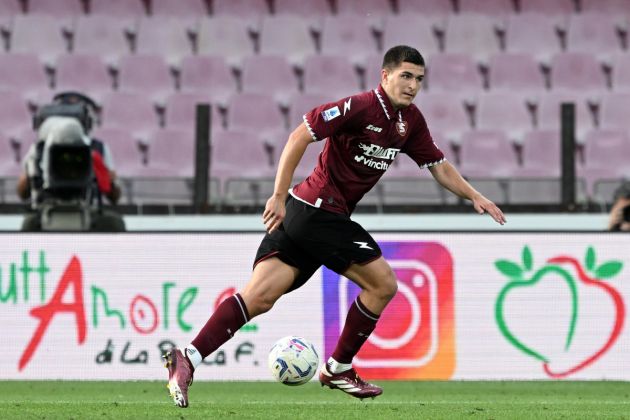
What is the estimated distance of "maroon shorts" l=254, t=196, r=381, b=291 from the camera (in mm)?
5672

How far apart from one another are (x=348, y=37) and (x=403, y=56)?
8219 millimetres

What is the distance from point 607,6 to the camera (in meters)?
14.2

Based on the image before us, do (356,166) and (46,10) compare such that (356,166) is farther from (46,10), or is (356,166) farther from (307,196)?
(46,10)

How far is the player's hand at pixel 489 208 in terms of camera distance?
5746mm

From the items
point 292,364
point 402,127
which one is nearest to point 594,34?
point 402,127

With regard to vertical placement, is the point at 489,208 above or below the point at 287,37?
below

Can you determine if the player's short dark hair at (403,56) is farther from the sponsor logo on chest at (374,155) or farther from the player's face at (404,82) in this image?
the sponsor logo on chest at (374,155)

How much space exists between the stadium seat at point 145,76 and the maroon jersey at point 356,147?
7467 mm

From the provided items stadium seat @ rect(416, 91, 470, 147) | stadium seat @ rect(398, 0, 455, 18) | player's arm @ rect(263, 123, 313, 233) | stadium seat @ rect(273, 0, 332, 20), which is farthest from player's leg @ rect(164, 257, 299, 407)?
stadium seat @ rect(398, 0, 455, 18)

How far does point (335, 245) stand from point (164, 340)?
3119 mm

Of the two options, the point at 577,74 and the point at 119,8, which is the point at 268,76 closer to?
the point at 119,8

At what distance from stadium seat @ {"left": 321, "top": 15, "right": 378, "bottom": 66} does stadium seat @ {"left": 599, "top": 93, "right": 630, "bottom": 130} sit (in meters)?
2.58

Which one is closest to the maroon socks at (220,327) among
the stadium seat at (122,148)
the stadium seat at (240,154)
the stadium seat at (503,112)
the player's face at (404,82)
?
the player's face at (404,82)

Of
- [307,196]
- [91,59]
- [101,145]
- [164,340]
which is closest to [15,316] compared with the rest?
[164,340]
